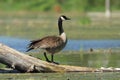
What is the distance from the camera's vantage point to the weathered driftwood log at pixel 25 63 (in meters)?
15.2

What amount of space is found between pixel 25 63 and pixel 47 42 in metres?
Answer: 1.24

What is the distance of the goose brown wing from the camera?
53.1 ft

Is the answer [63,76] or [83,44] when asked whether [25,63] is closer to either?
[63,76]

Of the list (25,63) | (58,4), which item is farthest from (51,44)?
(58,4)

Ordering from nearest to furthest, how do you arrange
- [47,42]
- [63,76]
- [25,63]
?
[63,76] < [25,63] < [47,42]

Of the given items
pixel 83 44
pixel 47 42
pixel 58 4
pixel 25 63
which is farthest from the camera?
pixel 58 4

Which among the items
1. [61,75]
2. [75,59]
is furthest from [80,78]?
[75,59]

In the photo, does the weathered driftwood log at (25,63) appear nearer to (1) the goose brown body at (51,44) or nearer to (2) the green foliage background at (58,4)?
(1) the goose brown body at (51,44)

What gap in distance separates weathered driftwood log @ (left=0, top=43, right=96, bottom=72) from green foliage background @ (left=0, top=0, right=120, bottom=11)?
4624 centimetres

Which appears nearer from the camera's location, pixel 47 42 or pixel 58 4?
pixel 47 42

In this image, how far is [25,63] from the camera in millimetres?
15344

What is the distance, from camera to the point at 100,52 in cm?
2192

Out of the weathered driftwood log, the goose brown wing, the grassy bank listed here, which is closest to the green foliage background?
the goose brown wing

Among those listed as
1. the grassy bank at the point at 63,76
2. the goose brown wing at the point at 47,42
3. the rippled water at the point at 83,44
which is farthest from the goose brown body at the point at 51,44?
the rippled water at the point at 83,44
